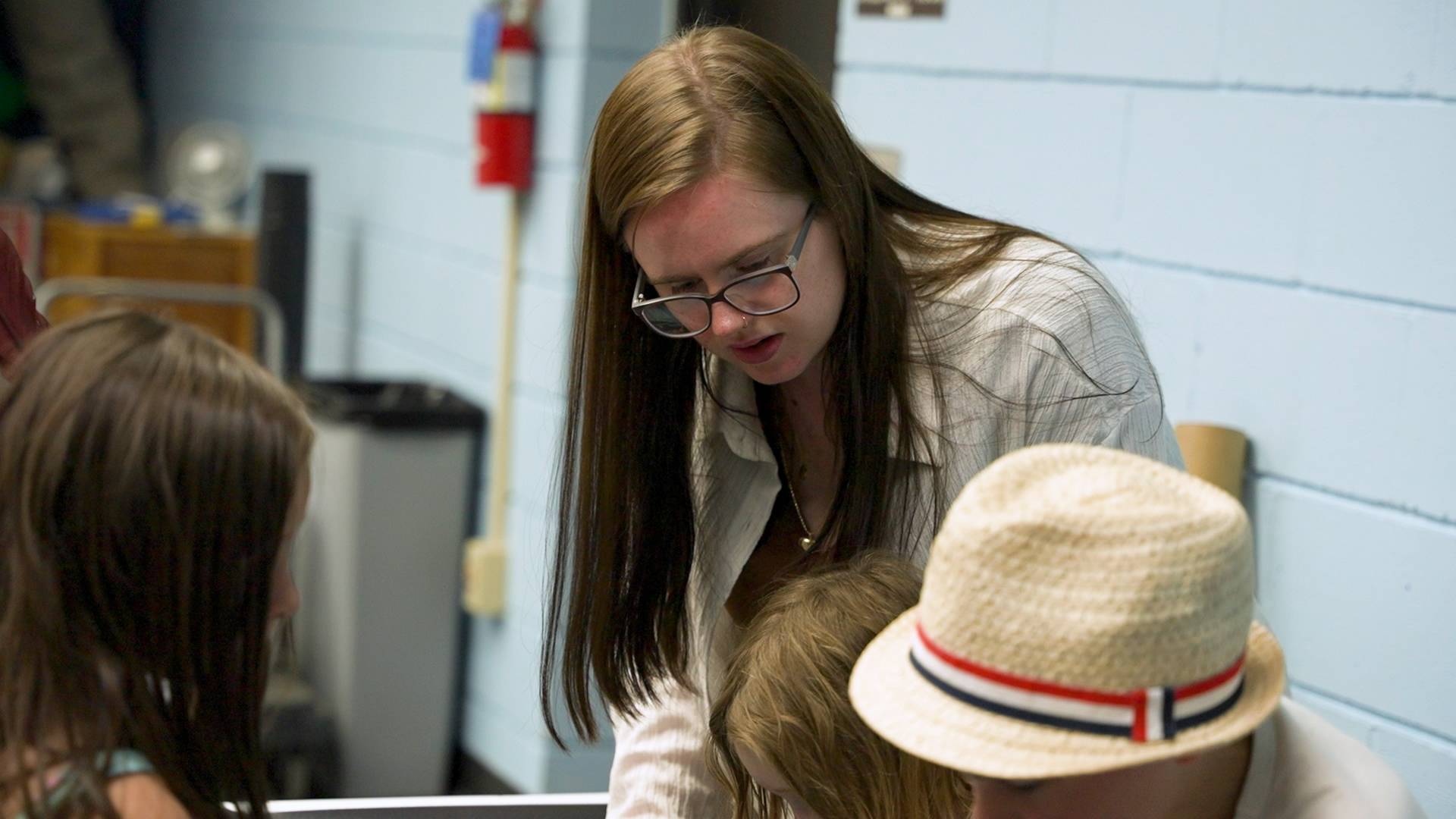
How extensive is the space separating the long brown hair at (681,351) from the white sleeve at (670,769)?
3cm

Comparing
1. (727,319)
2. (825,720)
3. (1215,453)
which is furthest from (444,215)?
(825,720)

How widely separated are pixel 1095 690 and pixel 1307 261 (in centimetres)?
118

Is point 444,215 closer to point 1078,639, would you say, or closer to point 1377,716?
point 1377,716

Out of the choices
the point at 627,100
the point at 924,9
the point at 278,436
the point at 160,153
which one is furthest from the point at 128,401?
the point at 160,153

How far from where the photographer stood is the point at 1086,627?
2.90 ft

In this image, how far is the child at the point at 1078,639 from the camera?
888 millimetres

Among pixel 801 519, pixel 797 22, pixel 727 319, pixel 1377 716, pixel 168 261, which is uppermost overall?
pixel 797 22

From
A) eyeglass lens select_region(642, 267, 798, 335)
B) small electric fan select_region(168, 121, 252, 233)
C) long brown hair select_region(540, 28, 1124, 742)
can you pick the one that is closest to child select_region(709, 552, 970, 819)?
long brown hair select_region(540, 28, 1124, 742)

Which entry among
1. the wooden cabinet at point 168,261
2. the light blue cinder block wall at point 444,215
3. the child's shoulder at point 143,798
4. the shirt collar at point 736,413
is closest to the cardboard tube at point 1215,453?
the shirt collar at point 736,413

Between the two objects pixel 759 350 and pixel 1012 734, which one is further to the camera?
pixel 759 350

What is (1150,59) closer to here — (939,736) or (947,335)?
(947,335)

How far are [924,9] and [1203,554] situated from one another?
1.74 meters

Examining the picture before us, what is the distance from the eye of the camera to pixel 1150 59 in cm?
210

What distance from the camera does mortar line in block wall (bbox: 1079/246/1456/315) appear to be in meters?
1.79
